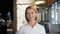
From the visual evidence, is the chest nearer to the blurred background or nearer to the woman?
the woman

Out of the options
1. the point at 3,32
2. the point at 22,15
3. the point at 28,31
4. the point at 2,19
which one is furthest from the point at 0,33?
A: the point at 28,31

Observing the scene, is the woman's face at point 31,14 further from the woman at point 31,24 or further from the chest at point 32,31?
the chest at point 32,31

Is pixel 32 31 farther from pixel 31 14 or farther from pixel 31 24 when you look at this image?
pixel 31 14

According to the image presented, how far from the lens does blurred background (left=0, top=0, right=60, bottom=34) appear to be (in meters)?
4.46

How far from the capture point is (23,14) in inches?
175

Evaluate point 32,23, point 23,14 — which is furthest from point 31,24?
point 23,14

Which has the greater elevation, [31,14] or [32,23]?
[31,14]

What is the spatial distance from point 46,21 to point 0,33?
4.19ft

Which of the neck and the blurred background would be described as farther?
the blurred background

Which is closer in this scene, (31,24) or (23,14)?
(31,24)

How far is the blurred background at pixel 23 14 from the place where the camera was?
176 inches

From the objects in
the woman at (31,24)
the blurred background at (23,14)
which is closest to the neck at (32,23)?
the woman at (31,24)

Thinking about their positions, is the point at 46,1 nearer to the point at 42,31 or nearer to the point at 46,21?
the point at 46,21

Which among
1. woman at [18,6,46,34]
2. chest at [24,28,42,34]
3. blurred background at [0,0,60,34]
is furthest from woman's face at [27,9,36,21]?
blurred background at [0,0,60,34]
